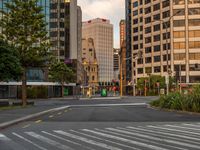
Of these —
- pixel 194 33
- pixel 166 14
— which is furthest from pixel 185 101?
pixel 166 14

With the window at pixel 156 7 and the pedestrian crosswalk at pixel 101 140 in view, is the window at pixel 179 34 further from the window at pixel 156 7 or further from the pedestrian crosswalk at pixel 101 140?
the pedestrian crosswalk at pixel 101 140

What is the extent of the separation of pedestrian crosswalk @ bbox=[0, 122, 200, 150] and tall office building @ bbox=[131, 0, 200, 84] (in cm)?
9968

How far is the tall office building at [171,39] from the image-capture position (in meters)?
121

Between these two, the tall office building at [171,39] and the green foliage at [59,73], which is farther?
the tall office building at [171,39]

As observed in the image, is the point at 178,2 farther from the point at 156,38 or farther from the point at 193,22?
the point at 156,38

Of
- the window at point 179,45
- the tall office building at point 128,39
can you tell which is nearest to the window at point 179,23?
the window at point 179,45

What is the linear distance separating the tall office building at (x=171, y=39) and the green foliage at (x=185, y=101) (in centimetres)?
8088

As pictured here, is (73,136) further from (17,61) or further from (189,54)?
(189,54)

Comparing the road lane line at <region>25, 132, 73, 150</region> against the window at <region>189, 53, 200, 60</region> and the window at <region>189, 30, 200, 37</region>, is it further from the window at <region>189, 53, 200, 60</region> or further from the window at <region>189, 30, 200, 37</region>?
the window at <region>189, 30, 200, 37</region>

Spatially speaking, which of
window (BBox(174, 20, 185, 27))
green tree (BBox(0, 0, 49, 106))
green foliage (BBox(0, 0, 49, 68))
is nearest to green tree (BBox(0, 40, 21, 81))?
green tree (BBox(0, 0, 49, 106))

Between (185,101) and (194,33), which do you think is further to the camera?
(194,33)

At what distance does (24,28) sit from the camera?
4362 centimetres

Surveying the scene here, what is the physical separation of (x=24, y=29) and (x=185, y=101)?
20.5 metres

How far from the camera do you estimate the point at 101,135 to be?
14.2 metres
